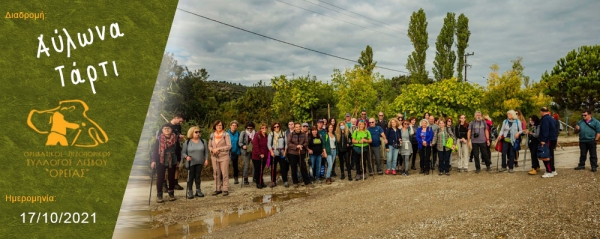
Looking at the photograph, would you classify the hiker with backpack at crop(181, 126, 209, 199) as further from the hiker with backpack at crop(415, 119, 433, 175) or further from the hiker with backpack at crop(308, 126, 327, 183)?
the hiker with backpack at crop(415, 119, 433, 175)

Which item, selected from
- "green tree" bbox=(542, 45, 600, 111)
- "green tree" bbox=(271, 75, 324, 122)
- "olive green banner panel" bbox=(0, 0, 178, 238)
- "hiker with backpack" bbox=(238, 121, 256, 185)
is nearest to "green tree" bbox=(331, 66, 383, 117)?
"green tree" bbox=(271, 75, 324, 122)

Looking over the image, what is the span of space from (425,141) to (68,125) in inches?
359

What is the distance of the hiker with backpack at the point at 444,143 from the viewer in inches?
408

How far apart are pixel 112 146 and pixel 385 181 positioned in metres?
7.54

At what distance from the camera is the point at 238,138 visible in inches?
396

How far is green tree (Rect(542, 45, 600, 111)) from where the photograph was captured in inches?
1355

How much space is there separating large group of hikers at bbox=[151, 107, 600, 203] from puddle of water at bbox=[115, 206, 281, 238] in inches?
68.2

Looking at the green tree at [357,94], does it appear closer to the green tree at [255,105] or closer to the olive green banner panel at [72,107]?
the green tree at [255,105]

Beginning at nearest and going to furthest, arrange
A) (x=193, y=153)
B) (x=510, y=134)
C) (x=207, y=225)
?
(x=207, y=225) → (x=193, y=153) → (x=510, y=134)

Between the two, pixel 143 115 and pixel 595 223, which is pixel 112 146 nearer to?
pixel 143 115

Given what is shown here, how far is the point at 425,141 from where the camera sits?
34.6ft

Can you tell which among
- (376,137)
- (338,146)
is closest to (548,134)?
(376,137)

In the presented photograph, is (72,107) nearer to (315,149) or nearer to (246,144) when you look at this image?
(246,144)

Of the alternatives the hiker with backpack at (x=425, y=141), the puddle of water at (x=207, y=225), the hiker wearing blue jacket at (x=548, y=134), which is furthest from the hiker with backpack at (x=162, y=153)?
the hiker wearing blue jacket at (x=548, y=134)
